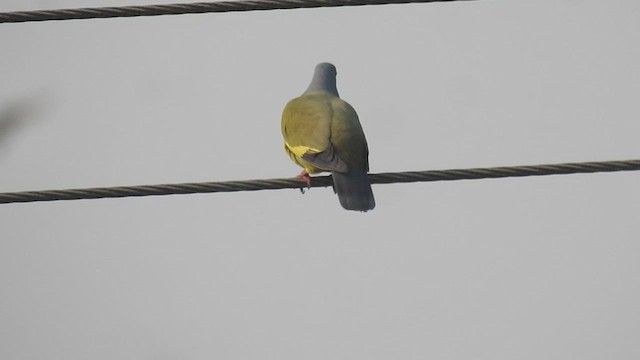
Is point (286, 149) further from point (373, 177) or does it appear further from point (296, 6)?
point (296, 6)

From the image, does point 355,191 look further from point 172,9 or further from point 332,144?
point 172,9

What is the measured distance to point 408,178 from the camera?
3445 mm

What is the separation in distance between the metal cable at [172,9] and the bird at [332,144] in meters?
1.35

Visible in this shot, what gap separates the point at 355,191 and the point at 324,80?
2.17m

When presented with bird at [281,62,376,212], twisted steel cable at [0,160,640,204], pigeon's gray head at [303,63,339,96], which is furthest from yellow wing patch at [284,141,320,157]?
twisted steel cable at [0,160,640,204]

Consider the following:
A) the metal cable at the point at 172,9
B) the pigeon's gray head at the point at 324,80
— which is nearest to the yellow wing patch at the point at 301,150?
the pigeon's gray head at the point at 324,80

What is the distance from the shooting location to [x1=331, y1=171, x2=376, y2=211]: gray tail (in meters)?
4.72

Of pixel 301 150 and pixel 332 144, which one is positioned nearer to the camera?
pixel 332 144

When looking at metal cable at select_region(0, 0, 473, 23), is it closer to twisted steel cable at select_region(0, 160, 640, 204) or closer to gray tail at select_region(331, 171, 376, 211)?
twisted steel cable at select_region(0, 160, 640, 204)

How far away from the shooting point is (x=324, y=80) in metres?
6.66

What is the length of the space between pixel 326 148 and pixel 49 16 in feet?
7.70

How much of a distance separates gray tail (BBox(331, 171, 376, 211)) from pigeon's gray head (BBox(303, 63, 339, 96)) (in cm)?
188

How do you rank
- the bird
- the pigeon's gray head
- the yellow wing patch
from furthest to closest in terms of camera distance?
the pigeon's gray head → the yellow wing patch → the bird

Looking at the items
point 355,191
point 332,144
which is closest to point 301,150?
point 332,144
